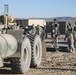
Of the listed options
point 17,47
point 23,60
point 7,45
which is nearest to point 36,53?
point 23,60

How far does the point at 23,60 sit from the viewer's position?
10.8 meters

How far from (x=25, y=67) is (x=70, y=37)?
7500 mm

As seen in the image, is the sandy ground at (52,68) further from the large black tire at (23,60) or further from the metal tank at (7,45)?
the metal tank at (7,45)

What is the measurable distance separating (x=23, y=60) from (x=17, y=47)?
25.0 inches

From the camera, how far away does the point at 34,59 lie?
39.5ft

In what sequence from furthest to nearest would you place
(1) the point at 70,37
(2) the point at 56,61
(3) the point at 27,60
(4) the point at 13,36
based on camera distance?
(1) the point at 70,37 < (2) the point at 56,61 < (3) the point at 27,60 < (4) the point at 13,36

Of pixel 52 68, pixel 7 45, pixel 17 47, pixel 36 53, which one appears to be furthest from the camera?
pixel 36 53

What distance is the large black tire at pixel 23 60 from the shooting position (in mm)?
10570

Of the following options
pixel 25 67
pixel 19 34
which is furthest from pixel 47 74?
pixel 19 34

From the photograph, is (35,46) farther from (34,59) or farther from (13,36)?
(13,36)

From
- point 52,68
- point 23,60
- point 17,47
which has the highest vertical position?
point 17,47

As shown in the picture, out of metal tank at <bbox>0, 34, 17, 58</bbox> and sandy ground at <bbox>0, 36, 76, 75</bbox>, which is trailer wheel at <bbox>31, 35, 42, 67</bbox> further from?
metal tank at <bbox>0, 34, 17, 58</bbox>

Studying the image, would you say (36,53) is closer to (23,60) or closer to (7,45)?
(23,60)

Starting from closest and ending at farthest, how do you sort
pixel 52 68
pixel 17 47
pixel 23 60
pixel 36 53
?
pixel 17 47, pixel 23 60, pixel 52 68, pixel 36 53
